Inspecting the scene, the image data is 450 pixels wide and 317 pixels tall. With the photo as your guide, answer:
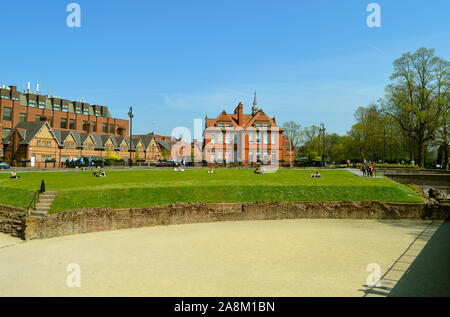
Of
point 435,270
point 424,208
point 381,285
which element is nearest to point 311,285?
point 381,285

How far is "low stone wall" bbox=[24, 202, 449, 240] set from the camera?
1823 cm

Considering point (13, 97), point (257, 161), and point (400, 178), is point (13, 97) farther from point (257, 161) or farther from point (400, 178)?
point (400, 178)

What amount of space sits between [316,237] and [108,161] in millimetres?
46264

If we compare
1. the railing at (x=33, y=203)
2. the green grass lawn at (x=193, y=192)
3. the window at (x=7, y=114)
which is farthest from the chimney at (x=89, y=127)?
the railing at (x=33, y=203)

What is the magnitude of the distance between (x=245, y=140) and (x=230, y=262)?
55.2m

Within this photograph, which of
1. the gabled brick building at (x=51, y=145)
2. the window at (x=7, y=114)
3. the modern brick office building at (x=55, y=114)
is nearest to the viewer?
the gabled brick building at (x=51, y=145)

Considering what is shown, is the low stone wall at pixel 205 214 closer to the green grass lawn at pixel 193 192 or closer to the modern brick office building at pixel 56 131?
the green grass lawn at pixel 193 192

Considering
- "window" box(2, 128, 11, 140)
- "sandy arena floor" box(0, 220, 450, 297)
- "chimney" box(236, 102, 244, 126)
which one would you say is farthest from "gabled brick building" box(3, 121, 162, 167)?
"sandy arena floor" box(0, 220, 450, 297)

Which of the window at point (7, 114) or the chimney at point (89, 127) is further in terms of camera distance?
the chimney at point (89, 127)

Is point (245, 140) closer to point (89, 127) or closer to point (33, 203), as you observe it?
point (89, 127)

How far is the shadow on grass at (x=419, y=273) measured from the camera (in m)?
9.82

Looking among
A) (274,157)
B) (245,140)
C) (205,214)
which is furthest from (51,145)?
(205,214)

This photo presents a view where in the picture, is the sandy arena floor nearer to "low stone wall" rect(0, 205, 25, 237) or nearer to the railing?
"low stone wall" rect(0, 205, 25, 237)

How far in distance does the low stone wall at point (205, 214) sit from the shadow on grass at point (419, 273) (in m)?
7.41
